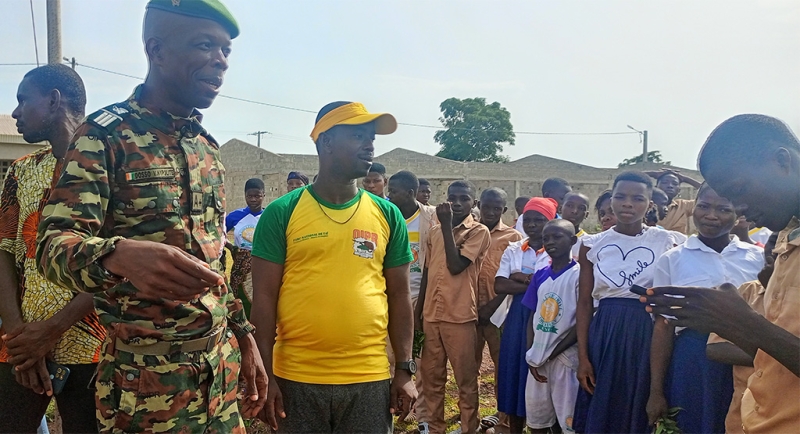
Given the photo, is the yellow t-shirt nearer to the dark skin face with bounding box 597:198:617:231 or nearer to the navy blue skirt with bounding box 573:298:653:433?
the navy blue skirt with bounding box 573:298:653:433

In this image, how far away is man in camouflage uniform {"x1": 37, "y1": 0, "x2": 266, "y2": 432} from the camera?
1729 mm

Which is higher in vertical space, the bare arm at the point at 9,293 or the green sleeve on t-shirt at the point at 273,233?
the green sleeve on t-shirt at the point at 273,233

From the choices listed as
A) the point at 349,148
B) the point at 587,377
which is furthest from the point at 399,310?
the point at 587,377

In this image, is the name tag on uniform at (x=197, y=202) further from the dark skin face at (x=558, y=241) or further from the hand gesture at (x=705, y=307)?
the dark skin face at (x=558, y=241)

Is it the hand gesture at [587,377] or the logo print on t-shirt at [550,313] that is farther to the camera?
the logo print on t-shirt at [550,313]

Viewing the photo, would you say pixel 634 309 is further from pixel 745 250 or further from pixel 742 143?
pixel 742 143

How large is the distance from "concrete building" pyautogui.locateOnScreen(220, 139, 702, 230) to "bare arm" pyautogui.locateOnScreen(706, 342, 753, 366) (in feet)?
52.1

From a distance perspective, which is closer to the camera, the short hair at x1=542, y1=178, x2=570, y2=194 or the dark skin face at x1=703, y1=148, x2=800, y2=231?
the dark skin face at x1=703, y1=148, x2=800, y2=231

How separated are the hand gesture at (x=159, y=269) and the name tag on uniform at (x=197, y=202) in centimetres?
49

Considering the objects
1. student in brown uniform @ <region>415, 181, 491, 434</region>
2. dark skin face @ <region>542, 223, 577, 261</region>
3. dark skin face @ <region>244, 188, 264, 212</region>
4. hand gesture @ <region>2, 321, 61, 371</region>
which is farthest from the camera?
dark skin face @ <region>244, 188, 264, 212</region>

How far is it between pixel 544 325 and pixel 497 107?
4068 centimetres

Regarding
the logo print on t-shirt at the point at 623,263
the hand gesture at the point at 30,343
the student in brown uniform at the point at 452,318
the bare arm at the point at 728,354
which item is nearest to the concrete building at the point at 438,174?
the student in brown uniform at the point at 452,318

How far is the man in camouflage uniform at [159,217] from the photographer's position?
1729 mm

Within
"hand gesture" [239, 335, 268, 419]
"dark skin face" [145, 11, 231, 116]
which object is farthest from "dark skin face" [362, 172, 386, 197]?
"dark skin face" [145, 11, 231, 116]
